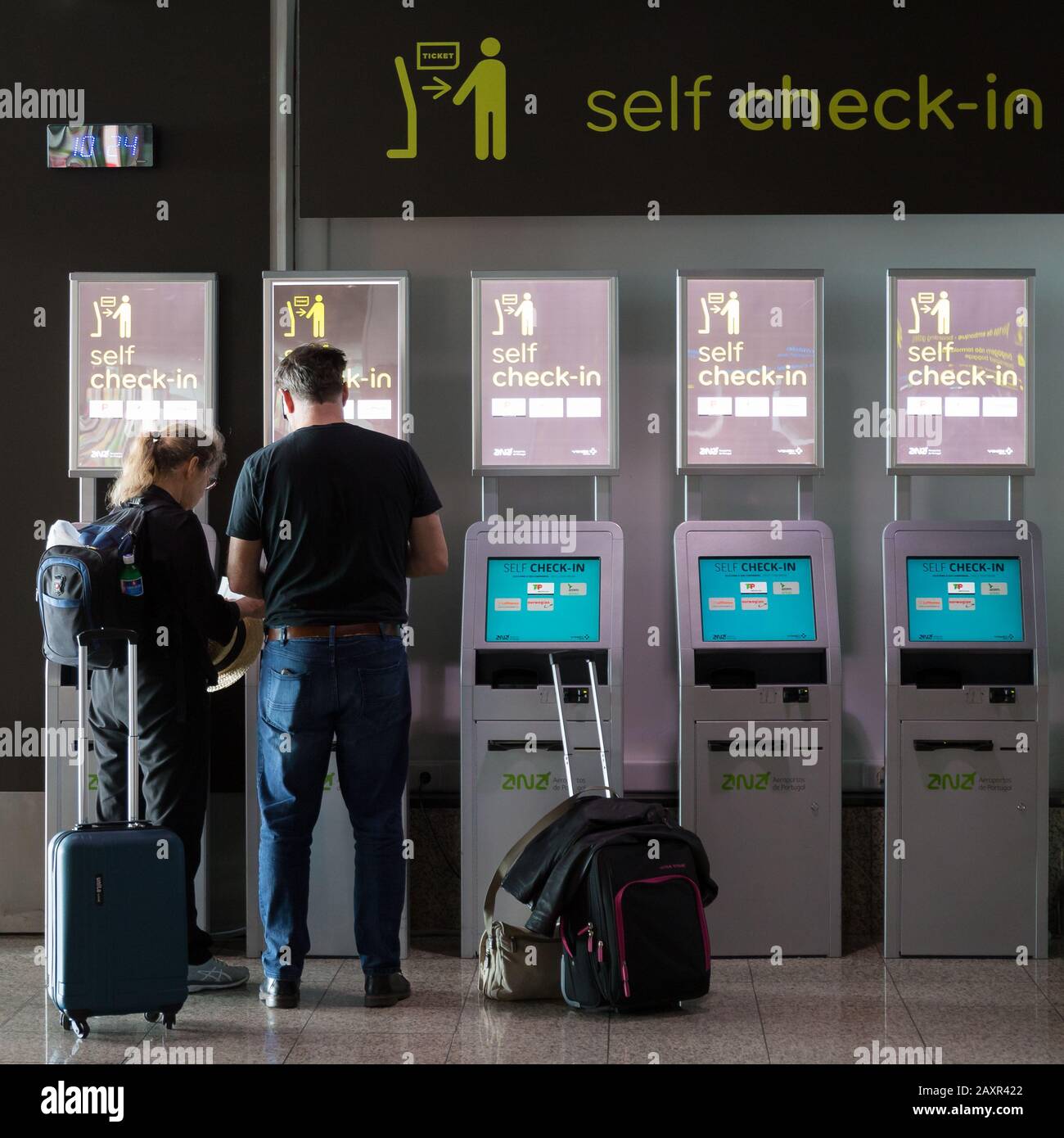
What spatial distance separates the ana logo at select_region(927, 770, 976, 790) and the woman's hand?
7.34 feet

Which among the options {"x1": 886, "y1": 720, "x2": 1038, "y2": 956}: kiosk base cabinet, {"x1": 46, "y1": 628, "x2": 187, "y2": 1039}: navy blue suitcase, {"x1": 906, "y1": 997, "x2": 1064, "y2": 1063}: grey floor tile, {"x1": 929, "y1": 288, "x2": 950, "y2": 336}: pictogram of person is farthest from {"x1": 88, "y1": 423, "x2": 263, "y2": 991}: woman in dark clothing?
{"x1": 929, "y1": 288, "x2": 950, "y2": 336}: pictogram of person

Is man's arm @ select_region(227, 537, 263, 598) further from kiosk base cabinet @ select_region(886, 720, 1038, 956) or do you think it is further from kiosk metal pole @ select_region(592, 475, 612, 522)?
kiosk base cabinet @ select_region(886, 720, 1038, 956)

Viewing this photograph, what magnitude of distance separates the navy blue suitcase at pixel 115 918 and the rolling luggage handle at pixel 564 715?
1230mm

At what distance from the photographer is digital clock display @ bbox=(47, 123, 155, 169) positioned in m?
4.72

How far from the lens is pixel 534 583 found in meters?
4.31

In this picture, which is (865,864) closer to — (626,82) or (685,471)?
(685,471)

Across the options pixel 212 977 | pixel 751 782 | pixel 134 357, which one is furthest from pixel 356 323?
pixel 212 977

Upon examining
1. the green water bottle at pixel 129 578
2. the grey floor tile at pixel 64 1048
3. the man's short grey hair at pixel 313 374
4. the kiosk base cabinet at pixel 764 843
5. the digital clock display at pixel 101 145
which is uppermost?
the digital clock display at pixel 101 145

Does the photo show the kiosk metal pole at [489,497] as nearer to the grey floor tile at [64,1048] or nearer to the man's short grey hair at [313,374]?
the man's short grey hair at [313,374]

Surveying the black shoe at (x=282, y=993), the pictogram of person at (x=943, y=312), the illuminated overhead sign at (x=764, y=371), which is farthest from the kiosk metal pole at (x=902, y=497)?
the black shoe at (x=282, y=993)

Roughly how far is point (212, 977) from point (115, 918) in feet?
2.13

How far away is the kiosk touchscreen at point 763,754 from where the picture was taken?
4277 millimetres

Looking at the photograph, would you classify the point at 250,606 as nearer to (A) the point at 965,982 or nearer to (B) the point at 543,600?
(B) the point at 543,600
